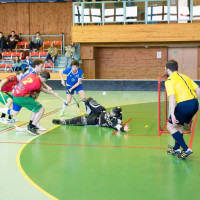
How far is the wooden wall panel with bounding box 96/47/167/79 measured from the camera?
20703 mm

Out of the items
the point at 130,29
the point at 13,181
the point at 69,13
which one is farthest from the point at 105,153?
the point at 69,13

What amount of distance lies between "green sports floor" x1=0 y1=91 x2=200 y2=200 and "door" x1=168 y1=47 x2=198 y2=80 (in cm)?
1330

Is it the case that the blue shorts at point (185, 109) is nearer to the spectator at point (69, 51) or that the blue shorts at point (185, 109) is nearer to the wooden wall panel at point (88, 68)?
the spectator at point (69, 51)

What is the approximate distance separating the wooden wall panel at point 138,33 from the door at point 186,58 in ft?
9.77

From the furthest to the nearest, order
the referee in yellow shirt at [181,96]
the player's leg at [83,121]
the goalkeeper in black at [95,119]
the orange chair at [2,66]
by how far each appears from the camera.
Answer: the orange chair at [2,66] → the player's leg at [83,121] → the goalkeeper in black at [95,119] → the referee in yellow shirt at [181,96]

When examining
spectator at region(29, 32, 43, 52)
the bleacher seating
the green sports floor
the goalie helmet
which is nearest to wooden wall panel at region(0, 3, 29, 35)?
the bleacher seating

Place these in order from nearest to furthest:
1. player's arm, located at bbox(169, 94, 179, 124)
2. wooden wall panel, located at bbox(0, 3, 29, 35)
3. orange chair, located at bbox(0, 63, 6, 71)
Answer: player's arm, located at bbox(169, 94, 179, 124) → orange chair, located at bbox(0, 63, 6, 71) → wooden wall panel, located at bbox(0, 3, 29, 35)

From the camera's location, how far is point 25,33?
23.9 meters

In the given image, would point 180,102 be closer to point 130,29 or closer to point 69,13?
point 130,29

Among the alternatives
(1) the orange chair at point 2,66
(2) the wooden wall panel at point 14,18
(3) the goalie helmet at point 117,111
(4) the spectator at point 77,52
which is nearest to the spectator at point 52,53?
(4) the spectator at point 77,52

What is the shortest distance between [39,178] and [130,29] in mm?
14060

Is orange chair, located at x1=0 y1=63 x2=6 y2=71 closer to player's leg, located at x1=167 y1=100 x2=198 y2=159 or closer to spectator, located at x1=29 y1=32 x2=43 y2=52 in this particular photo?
spectator, located at x1=29 y1=32 x2=43 y2=52

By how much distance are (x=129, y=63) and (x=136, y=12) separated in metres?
4.08

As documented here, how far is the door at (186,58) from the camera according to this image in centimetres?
2020
